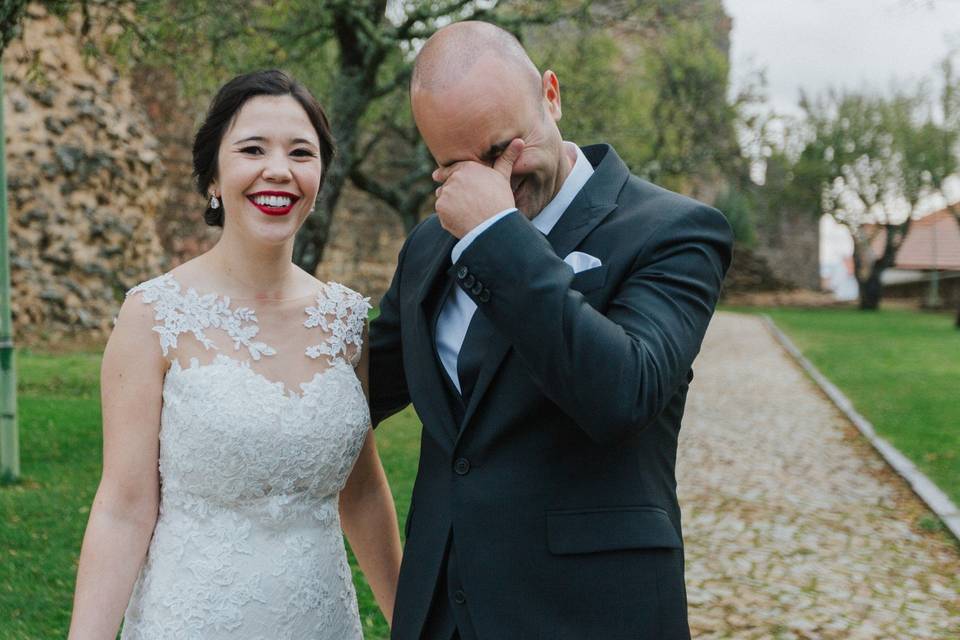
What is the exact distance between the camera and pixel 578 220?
200 centimetres

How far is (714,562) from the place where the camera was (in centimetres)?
632

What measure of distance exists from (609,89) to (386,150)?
27.3 feet

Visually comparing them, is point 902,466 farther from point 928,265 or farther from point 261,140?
point 928,265

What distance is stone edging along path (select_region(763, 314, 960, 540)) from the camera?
7.51 meters

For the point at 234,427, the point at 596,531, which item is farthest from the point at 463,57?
the point at 234,427

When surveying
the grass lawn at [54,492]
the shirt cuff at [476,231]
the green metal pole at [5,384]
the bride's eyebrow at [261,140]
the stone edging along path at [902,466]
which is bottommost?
the stone edging along path at [902,466]

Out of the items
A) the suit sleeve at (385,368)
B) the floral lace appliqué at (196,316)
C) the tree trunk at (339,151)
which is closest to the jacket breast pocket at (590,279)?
the suit sleeve at (385,368)

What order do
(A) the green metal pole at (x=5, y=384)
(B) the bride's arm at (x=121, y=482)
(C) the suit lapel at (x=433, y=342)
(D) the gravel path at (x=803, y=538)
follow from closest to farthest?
(C) the suit lapel at (x=433, y=342)
(B) the bride's arm at (x=121, y=482)
(D) the gravel path at (x=803, y=538)
(A) the green metal pole at (x=5, y=384)

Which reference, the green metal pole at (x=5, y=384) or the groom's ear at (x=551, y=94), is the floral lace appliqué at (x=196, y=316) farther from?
the green metal pole at (x=5, y=384)

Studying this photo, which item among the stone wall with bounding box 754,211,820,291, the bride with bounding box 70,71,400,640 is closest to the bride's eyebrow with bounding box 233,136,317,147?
the bride with bounding box 70,71,400,640

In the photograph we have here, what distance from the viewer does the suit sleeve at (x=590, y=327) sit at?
65.3 inches

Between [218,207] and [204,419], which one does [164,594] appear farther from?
[218,207]

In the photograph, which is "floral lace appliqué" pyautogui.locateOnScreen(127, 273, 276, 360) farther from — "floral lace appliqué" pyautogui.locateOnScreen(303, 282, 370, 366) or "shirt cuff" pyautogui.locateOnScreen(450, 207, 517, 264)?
"shirt cuff" pyautogui.locateOnScreen(450, 207, 517, 264)

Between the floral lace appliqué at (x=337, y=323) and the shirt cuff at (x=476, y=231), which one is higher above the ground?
the shirt cuff at (x=476, y=231)
